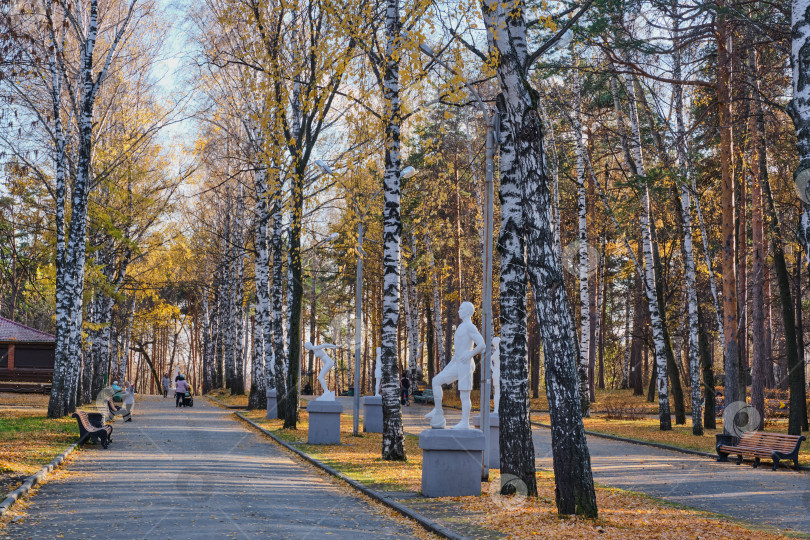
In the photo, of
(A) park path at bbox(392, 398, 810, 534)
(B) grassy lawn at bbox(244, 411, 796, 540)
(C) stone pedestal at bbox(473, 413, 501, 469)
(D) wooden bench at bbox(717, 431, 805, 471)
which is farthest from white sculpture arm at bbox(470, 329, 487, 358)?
(D) wooden bench at bbox(717, 431, 805, 471)

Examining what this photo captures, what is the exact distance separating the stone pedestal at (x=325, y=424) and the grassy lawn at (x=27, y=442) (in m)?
5.45

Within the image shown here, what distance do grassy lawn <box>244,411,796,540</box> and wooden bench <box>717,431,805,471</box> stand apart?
558 cm

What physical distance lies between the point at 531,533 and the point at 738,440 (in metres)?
11.6

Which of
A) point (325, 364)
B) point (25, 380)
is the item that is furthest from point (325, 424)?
point (25, 380)

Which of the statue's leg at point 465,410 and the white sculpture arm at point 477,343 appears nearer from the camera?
the statue's leg at point 465,410

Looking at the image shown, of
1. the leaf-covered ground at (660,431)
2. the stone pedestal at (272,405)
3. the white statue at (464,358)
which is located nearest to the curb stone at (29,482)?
the white statue at (464,358)

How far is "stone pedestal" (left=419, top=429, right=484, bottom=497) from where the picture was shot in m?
11.0

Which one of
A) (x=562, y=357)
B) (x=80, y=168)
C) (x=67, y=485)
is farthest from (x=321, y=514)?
(x=80, y=168)

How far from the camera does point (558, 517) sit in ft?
30.3

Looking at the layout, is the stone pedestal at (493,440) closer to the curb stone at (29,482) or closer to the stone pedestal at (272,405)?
the curb stone at (29,482)

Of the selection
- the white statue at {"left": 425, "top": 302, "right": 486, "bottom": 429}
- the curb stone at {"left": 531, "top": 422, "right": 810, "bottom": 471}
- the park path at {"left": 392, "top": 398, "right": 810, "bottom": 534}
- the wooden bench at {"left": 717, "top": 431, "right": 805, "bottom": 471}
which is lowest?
the curb stone at {"left": 531, "top": 422, "right": 810, "bottom": 471}

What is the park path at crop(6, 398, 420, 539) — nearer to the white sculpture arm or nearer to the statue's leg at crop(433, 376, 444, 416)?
the statue's leg at crop(433, 376, 444, 416)

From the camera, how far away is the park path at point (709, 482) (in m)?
11.1

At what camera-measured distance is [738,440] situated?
18.2 meters
